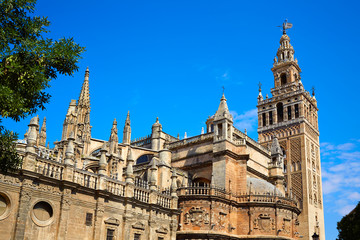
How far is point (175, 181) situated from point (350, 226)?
1459cm

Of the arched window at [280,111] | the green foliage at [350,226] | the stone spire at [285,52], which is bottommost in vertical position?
the green foliage at [350,226]

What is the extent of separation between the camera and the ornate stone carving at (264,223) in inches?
1423

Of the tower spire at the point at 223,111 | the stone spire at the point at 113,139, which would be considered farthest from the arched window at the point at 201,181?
the stone spire at the point at 113,139

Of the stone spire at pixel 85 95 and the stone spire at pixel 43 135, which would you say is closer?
the stone spire at pixel 43 135

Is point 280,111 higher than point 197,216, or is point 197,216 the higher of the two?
point 280,111

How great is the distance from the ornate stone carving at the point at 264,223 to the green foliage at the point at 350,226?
17.2 metres

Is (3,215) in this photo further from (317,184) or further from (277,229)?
(317,184)

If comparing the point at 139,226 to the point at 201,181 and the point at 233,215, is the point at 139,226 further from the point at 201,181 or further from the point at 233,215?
the point at 201,181

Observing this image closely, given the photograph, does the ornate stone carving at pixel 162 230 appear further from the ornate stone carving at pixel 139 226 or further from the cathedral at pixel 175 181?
the ornate stone carving at pixel 139 226

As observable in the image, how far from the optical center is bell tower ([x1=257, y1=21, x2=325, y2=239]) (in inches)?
2311

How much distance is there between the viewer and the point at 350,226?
18453 millimetres

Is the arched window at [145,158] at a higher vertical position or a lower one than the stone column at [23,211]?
higher

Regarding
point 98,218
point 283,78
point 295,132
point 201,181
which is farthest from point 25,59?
point 283,78

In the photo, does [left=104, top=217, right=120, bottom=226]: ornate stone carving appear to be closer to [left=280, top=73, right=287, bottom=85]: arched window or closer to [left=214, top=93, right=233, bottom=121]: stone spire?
[left=214, top=93, right=233, bottom=121]: stone spire
